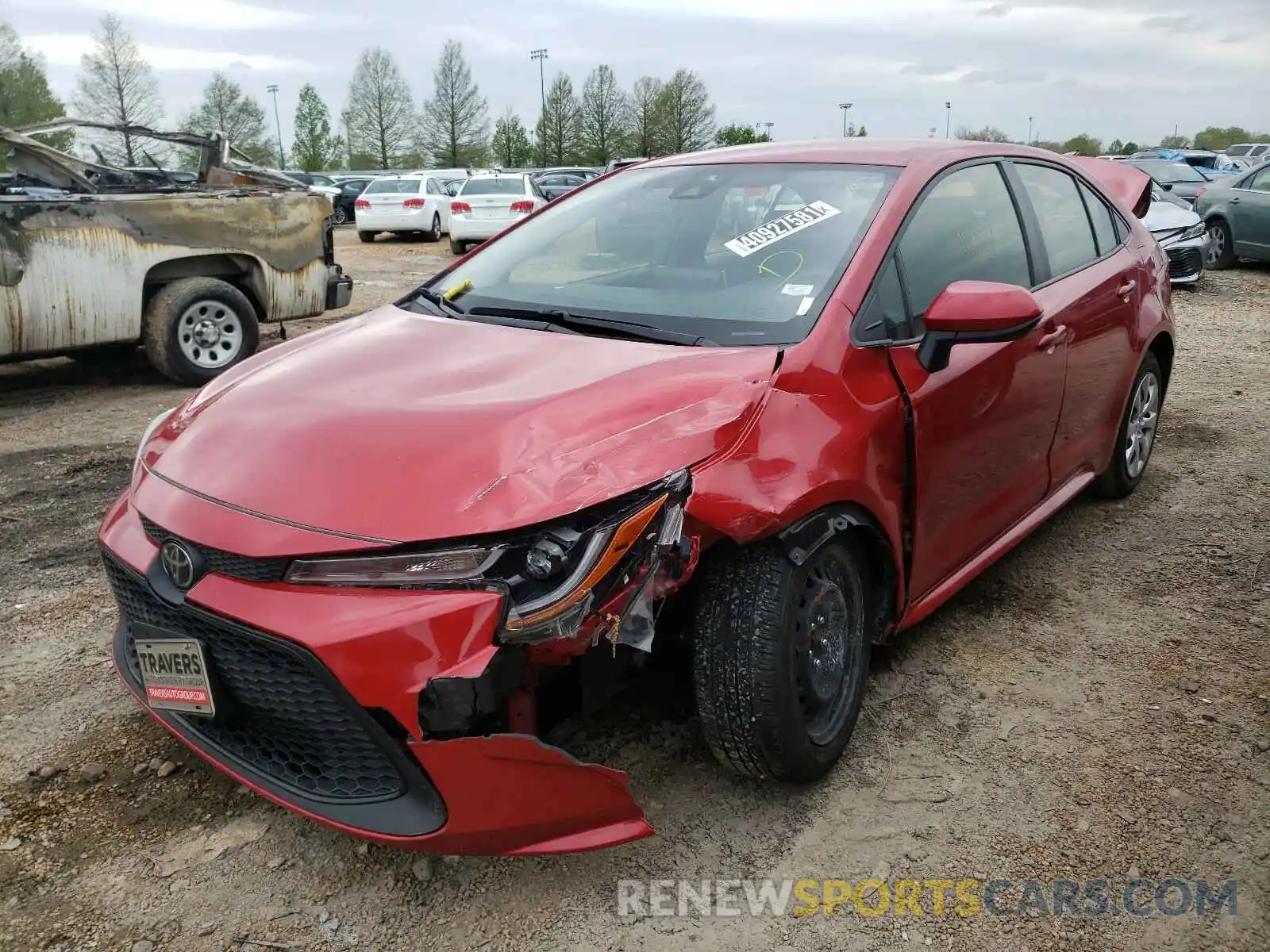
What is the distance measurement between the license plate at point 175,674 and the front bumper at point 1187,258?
36.1ft

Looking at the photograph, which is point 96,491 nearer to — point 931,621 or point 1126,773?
point 931,621

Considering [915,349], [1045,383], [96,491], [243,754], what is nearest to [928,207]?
[915,349]

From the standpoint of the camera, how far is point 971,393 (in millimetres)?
2879

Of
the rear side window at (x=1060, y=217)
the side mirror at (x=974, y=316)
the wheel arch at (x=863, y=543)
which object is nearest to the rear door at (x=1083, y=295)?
the rear side window at (x=1060, y=217)

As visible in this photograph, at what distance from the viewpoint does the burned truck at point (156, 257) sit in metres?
6.12

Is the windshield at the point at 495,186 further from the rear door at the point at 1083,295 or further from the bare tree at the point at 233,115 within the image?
Answer: the bare tree at the point at 233,115

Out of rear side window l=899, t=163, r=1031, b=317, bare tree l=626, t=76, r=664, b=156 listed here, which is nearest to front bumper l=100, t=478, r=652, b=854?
rear side window l=899, t=163, r=1031, b=317

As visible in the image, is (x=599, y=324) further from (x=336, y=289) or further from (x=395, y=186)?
(x=395, y=186)

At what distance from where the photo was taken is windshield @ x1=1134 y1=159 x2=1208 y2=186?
15672 mm

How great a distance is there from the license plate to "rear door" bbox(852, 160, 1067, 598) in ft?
5.62

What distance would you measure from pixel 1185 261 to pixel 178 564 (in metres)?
11.4

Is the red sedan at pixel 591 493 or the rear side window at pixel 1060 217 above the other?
the rear side window at pixel 1060 217

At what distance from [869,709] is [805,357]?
1099 mm

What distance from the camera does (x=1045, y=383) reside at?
3.29m
